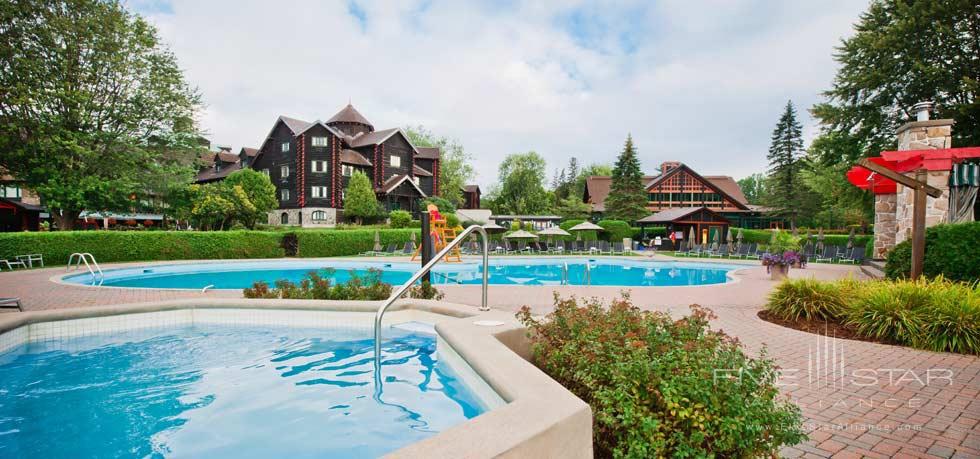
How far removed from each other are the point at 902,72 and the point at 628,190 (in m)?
20.3

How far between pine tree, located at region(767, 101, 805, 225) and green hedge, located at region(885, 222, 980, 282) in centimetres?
3713

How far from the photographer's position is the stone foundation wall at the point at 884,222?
13.5 m

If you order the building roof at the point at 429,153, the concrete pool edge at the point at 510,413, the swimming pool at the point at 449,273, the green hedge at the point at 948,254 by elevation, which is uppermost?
the building roof at the point at 429,153

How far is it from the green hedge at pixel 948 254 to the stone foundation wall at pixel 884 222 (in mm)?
5784

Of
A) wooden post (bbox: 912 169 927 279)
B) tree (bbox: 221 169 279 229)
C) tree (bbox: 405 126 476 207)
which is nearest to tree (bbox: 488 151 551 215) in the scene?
tree (bbox: 405 126 476 207)

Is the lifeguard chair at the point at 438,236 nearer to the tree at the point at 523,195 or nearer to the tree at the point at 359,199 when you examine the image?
the tree at the point at 359,199

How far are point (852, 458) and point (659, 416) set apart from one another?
143cm

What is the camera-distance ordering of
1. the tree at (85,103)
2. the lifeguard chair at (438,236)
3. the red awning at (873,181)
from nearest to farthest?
the red awning at (873,181), the tree at (85,103), the lifeguard chair at (438,236)

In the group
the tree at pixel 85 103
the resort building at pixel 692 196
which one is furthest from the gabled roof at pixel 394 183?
the resort building at pixel 692 196

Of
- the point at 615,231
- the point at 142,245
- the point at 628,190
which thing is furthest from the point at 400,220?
the point at 628,190

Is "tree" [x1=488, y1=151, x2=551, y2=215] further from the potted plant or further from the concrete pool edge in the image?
the concrete pool edge

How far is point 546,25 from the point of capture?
1531 cm

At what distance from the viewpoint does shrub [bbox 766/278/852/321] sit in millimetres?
6793

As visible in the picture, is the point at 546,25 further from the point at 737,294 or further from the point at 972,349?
the point at 972,349
